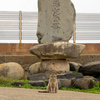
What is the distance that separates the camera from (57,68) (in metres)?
6.70

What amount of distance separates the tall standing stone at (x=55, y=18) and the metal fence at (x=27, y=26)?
2.16 metres

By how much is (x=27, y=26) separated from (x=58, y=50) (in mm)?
3438

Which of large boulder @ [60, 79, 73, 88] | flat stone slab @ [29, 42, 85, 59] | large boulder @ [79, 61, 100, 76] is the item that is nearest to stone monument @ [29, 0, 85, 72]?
flat stone slab @ [29, 42, 85, 59]

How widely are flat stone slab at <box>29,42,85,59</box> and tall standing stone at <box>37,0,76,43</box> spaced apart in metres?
0.66

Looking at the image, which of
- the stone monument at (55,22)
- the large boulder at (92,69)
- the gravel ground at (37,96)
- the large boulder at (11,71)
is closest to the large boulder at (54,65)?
the stone monument at (55,22)

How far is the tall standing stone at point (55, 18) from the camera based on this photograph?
7.11 m

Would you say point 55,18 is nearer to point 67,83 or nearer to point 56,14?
point 56,14

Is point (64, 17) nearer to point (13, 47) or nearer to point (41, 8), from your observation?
point (41, 8)

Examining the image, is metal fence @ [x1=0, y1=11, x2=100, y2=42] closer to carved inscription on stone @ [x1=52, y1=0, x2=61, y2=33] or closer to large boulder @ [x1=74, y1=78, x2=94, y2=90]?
carved inscription on stone @ [x1=52, y1=0, x2=61, y2=33]

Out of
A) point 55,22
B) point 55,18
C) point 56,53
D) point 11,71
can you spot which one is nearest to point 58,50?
point 56,53

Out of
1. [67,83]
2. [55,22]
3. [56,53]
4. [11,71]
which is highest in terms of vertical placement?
[55,22]

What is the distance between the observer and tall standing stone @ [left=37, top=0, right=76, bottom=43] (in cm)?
711

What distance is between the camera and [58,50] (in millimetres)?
6359

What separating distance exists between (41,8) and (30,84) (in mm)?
3157
